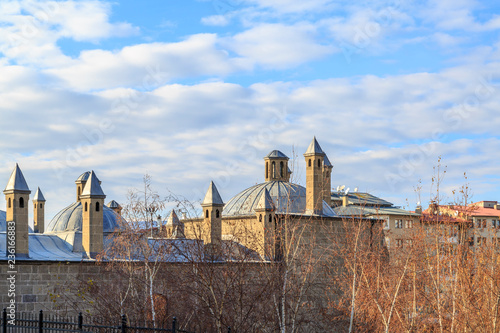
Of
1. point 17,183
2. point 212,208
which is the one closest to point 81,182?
point 212,208

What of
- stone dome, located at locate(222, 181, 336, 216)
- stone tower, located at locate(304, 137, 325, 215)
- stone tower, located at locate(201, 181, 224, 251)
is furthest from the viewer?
stone dome, located at locate(222, 181, 336, 216)

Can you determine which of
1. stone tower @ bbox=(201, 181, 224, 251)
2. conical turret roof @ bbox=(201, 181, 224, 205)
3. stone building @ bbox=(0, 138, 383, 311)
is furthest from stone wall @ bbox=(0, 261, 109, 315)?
conical turret roof @ bbox=(201, 181, 224, 205)

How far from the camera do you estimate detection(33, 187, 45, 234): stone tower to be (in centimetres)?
3819

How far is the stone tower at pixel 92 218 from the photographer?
1035 inches

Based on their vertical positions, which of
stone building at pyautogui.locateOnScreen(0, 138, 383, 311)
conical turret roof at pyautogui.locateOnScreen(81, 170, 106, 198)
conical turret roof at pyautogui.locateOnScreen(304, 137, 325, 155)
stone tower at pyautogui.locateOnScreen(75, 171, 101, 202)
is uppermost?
conical turret roof at pyautogui.locateOnScreen(304, 137, 325, 155)

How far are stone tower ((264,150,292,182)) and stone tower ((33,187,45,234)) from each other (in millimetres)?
13832

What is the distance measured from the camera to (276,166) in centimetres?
4034

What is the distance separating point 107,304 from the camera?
20.3m

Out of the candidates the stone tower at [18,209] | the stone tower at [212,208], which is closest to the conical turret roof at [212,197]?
the stone tower at [212,208]

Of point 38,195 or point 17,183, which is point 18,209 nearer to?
point 17,183

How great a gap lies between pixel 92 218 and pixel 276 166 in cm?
1640

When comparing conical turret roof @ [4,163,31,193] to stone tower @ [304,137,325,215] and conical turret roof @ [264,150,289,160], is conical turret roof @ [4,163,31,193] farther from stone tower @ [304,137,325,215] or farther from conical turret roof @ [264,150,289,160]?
conical turret roof @ [264,150,289,160]

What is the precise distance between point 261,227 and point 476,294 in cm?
1283

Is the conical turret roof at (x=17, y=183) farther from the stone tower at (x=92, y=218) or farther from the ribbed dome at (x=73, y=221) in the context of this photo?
the ribbed dome at (x=73, y=221)
